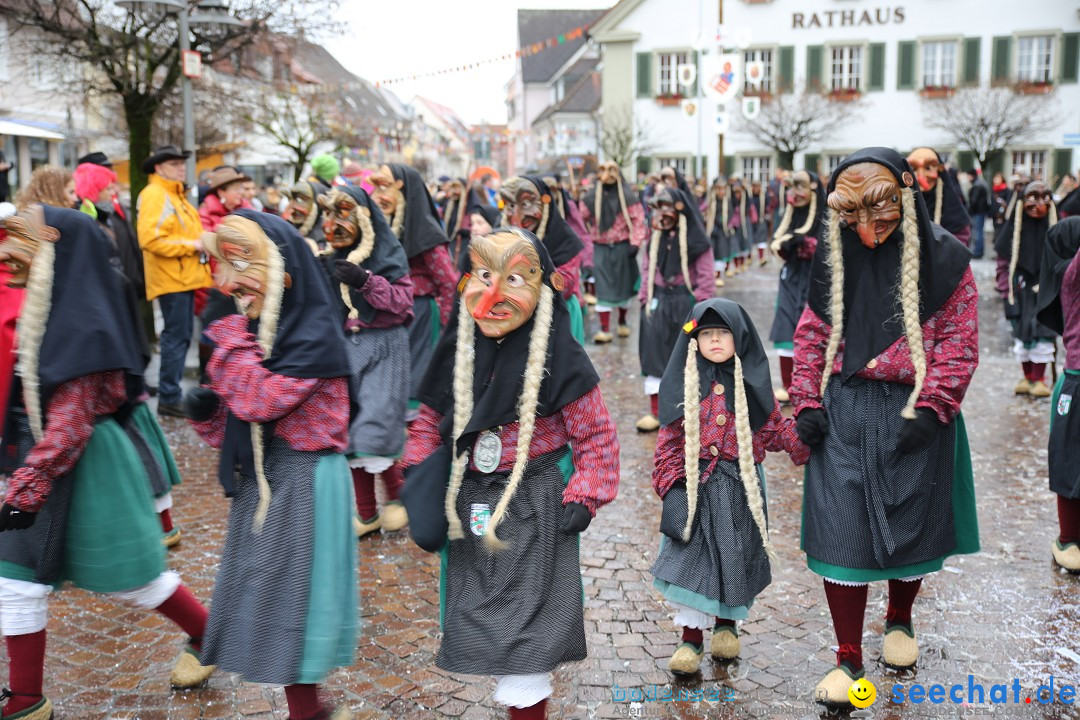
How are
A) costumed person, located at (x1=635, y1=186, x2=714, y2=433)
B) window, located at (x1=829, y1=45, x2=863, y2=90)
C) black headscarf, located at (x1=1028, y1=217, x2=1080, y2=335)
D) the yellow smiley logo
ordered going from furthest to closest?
window, located at (x1=829, y1=45, x2=863, y2=90), costumed person, located at (x1=635, y1=186, x2=714, y2=433), black headscarf, located at (x1=1028, y1=217, x2=1080, y2=335), the yellow smiley logo

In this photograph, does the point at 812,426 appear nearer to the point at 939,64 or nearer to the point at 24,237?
the point at 24,237

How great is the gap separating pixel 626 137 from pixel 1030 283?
28396 mm

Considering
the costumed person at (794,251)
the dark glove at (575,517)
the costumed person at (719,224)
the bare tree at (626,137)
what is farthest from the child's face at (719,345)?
the bare tree at (626,137)

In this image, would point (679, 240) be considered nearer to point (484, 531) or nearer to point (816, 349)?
point (816, 349)

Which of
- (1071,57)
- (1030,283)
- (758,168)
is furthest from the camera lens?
(758,168)

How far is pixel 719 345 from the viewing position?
4238 mm

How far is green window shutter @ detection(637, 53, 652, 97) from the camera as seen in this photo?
38.4 m

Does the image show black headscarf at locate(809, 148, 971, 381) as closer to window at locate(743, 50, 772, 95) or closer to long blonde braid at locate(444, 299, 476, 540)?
long blonde braid at locate(444, 299, 476, 540)

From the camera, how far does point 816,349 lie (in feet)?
13.5

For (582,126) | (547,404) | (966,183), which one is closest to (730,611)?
(547,404)

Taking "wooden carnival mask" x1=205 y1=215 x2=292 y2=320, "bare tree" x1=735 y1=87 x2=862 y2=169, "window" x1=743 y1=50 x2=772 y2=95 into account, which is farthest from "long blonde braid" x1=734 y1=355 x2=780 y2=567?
"window" x1=743 y1=50 x2=772 y2=95

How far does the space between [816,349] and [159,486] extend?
3.37 m

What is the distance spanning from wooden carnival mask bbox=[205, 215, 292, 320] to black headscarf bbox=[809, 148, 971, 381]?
2.18 meters

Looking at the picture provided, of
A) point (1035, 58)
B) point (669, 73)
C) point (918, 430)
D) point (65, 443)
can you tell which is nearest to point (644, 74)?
point (669, 73)
